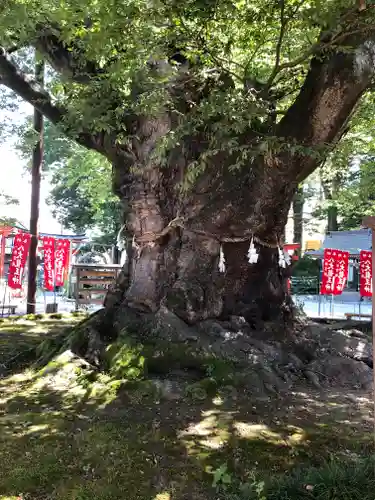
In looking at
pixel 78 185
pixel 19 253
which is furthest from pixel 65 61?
pixel 78 185

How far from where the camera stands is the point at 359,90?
5.79 meters

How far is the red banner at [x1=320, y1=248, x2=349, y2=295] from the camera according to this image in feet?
48.1

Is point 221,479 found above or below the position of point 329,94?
below

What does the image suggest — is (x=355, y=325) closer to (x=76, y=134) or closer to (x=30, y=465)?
(x=76, y=134)

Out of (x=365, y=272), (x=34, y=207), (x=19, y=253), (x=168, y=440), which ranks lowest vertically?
(x=168, y=440)

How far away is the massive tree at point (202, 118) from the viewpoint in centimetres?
499

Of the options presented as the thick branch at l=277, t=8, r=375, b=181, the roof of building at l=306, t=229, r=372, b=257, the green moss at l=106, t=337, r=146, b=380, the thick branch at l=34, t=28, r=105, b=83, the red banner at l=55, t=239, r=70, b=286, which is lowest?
the green moss at l=106, t=337, r=146, b=380

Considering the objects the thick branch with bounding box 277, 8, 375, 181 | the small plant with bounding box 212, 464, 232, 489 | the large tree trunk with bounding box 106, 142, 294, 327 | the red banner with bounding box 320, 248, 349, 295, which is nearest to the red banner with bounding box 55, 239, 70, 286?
the large tree trunk with bounding box 106, 142, 294, 327

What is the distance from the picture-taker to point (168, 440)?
4.28 meters

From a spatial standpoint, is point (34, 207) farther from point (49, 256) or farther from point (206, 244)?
point (206, 244)

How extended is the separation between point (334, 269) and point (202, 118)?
10438mm

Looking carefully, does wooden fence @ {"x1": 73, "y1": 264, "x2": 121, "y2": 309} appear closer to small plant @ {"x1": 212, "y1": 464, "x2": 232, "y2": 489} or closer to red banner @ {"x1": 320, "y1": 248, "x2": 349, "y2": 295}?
red banner @ {"x1": 320, "y1": 248, "x2": 349, "y2": 295}

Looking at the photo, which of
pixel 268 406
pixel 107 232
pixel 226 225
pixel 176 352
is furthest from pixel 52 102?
pixel 107 232

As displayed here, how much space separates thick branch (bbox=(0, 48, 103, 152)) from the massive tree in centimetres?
2
